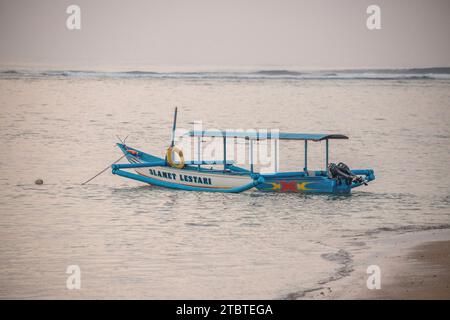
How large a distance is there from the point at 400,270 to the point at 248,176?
9.38 meters

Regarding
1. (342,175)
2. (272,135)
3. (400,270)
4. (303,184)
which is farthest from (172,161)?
(400,270)

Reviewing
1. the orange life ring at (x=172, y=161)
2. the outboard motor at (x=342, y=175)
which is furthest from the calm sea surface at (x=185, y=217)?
the orange life ring at (x=172, y=161)

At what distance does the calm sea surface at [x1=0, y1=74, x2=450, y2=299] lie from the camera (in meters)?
17.0

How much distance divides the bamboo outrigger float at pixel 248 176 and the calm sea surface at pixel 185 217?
0.30m

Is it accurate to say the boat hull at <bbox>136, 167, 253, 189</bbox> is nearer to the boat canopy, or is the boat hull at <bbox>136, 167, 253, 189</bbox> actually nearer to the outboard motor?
the boat canopy

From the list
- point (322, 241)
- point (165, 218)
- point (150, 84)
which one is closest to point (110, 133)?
point (165, 218)

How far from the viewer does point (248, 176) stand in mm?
25797

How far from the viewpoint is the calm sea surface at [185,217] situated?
17047 millimetres

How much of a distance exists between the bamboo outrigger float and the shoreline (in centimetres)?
517

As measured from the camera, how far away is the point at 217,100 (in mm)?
76125

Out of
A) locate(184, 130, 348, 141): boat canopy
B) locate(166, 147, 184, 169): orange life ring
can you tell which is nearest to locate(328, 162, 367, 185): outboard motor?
locate(184, 130, 348, 141): boat canopy

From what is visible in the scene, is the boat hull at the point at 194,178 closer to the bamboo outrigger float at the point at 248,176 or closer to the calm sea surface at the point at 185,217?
the bamboo outrigger float at the point at 248,176

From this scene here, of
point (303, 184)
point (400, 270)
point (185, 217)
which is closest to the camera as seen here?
point (400, 270)

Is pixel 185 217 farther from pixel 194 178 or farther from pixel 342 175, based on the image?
pixel 342 175
